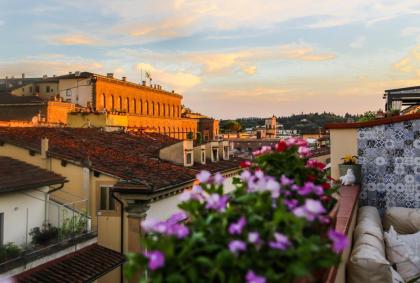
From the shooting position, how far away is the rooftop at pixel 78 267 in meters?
10.6

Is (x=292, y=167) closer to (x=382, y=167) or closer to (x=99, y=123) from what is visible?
(x=382, y=167)

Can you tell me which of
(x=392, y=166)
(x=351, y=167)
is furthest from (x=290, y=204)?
(x=392, y=166)

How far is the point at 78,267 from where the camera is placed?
38.9 feet

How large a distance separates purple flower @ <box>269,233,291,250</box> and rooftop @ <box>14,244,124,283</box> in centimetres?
957

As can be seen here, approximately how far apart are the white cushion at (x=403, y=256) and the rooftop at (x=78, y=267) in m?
7.93

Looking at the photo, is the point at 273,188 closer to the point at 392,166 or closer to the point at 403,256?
the point at 403,256

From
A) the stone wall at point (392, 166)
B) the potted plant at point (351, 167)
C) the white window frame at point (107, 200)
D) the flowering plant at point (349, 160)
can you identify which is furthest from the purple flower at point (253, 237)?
the white window frame at point (107, 200)

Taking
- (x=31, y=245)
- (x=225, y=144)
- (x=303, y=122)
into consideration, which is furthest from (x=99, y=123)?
(x=303, y=122)

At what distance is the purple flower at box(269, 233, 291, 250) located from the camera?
1.53 meters

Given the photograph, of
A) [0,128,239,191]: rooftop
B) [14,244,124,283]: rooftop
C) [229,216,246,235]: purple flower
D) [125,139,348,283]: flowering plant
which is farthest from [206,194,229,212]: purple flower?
[0,128,239,191]: rooftop

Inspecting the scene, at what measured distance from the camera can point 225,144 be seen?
2752 cm

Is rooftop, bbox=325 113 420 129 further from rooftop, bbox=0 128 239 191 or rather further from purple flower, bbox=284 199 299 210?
rooftop, bbox=0 128 239 191

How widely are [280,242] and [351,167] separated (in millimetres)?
5488

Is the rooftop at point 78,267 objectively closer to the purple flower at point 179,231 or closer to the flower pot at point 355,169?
the flower pot at point 355,169
